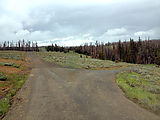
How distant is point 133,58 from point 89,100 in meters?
61.9

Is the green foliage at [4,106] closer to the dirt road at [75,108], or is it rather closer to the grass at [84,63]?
the dirt road at [75,108]

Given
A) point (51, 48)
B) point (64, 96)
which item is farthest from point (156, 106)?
point (51, 48)

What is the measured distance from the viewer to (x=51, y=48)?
103 meters

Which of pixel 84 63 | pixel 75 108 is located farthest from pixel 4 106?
pixel 84 63

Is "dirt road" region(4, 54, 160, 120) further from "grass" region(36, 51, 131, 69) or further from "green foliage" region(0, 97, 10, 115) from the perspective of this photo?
"grass" region(36, 51, 131, 69)

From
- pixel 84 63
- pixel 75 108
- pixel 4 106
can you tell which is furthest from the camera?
pixel 84 63

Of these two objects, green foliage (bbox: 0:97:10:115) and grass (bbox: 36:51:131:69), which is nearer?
green foliage (bbox: 0:97:10:115)

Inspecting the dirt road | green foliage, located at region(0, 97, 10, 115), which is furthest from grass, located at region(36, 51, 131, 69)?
green foliage, located at region(0, 97, 10, 115)

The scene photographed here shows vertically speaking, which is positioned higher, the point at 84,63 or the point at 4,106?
the point at 84,63

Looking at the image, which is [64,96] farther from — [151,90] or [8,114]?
[151,90]

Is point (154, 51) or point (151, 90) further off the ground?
point (154, 51)

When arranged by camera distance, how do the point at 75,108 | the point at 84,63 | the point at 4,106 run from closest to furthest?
the point at 75,108
the point at 4,106
the point at 84,63

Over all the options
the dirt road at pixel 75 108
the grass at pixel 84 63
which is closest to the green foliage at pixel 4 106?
the dirt road at pixel 75 108

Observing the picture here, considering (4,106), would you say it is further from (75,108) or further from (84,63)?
(84,63)
